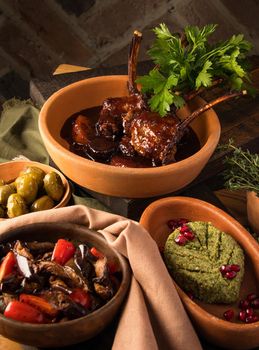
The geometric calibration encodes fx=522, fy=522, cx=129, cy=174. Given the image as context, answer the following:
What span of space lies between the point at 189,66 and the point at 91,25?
1.65 m

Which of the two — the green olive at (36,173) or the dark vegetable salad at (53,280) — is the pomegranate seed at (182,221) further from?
the green olive at (36,173)

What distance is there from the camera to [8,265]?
1.27 metres

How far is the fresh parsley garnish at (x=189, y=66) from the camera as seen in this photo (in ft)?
5.83

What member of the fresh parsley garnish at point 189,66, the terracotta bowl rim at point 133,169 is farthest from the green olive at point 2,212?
the fresh parsley garnish at point 189,66

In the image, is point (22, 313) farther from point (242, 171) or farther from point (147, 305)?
point (242, 171)

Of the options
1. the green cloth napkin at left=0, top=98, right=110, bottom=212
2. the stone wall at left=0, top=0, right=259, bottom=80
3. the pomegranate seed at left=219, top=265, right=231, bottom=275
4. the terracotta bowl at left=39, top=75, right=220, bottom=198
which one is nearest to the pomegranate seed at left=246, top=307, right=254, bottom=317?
the pomegranate seed at left=219, top=265, right=231, bottom=275

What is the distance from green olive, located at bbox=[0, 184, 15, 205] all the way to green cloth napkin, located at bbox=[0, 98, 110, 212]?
32cm

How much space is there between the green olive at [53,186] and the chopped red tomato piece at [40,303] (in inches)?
21.9

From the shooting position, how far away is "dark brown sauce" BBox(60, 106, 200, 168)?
5.55 feet

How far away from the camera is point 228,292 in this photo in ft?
4.46

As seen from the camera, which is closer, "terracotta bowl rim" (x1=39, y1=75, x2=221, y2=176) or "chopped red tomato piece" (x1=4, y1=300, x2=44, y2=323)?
"chopped red tomato piece" (x1=4, y1=300, x2=44, y2=323)

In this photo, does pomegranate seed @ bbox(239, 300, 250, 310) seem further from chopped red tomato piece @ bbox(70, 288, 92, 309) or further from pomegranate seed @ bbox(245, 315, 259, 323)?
chopped red tomato piece @ bbox(70, 288, 92, 309)

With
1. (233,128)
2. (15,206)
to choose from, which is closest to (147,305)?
(15,206)

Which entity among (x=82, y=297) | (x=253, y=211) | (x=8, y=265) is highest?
(x=8, y=265)
